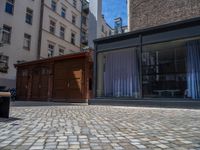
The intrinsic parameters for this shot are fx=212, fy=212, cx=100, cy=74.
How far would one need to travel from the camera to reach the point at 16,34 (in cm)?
2166

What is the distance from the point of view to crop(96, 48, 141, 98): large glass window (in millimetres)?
10539

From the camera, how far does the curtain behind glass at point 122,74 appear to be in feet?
34.5

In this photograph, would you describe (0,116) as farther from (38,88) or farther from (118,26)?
(118,26)

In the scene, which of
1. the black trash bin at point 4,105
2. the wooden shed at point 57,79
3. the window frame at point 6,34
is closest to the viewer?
the black trash bin at point 4,105

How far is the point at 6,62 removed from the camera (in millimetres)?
20203

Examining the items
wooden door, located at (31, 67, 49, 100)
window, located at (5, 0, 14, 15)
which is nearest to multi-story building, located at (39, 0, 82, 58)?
window, located at (5, 0, 14, 15)

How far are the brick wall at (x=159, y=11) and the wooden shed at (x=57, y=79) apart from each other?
166 inches

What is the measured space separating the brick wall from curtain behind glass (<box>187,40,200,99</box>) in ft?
12.3

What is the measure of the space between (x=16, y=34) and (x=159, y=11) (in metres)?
14.8

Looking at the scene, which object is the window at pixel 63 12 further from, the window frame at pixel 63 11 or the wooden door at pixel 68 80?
the wooden door at pixel 68 80

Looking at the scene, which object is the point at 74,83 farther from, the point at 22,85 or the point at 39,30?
the point at 39,30

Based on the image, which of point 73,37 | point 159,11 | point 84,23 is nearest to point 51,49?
point 73,37

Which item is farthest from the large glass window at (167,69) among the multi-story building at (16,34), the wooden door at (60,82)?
the multi-story building at (16,34)

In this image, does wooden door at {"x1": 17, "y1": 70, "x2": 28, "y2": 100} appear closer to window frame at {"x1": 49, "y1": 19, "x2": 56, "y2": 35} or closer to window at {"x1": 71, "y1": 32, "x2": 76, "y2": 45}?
window frame at {"x1": 49, "y1": 19, "x2": 56, "y2": 35}
